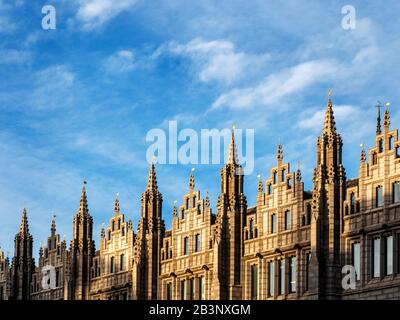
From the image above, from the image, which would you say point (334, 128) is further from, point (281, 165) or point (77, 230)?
point (77, 230)

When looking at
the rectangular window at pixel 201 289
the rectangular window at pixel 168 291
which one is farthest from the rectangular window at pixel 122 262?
the rectangular window at pixel 201 289

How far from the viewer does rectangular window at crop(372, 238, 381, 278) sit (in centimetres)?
6525

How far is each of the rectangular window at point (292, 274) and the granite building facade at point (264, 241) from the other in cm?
6

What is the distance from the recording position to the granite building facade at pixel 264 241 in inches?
2581

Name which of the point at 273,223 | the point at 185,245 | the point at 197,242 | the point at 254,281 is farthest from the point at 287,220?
the point at 185,245

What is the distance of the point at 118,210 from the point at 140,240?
19.1ft

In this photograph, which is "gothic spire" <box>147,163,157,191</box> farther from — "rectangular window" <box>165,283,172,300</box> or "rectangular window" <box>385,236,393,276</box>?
"rectangular window" <box>385,236,393,276</box>

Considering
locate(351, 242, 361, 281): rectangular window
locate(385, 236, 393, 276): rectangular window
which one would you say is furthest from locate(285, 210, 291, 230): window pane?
locate(385, 236, 393, 276): rectangular window

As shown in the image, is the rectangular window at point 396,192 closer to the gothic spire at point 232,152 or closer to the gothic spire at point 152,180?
the gothic spire at point 232,152

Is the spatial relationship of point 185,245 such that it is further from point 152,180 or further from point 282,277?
point 282,277

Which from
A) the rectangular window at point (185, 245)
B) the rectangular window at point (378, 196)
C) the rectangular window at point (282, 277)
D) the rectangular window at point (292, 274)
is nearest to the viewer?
the rectangular window at point (378, 196)

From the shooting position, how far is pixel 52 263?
9519cm

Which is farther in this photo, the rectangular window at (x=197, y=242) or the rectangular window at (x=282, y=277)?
the rectangular window at (x=197, y=242)
